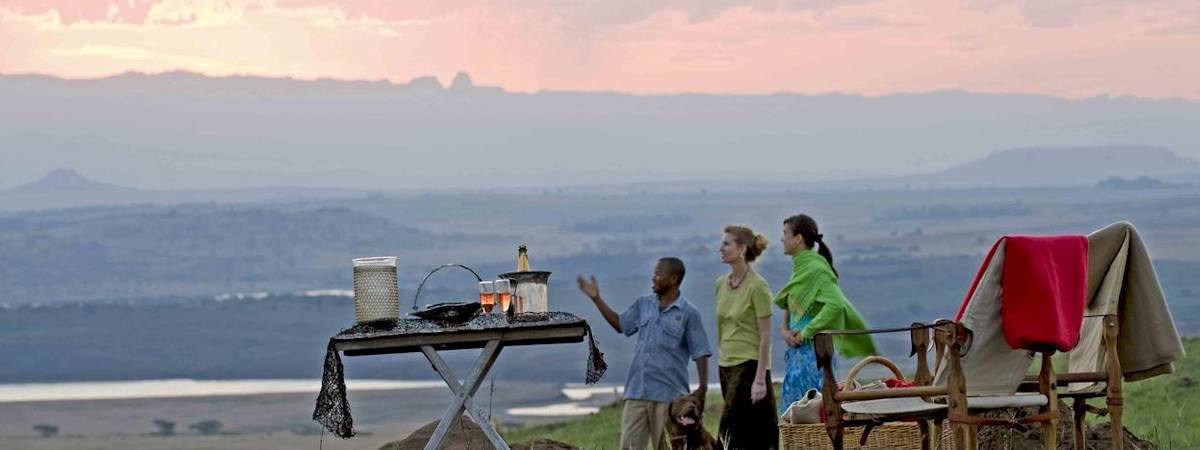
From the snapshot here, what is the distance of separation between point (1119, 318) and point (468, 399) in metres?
3.53

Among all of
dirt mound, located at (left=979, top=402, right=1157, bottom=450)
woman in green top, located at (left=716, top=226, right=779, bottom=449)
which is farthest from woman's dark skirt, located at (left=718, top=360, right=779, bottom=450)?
dirt mound, located at (left=979, top=402, right=1157, bottom=450)

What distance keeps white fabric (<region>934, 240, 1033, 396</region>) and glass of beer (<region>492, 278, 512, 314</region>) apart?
7.99ft

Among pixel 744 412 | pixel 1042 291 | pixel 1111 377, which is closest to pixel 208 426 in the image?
pixel 744 412

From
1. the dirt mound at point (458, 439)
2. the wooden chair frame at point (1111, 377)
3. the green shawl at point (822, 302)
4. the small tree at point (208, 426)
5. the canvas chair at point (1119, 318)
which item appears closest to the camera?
the wooden chair frame at point (1111, 377)

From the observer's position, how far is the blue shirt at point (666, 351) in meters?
12.2

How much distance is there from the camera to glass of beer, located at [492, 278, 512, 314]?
1139 centimetres

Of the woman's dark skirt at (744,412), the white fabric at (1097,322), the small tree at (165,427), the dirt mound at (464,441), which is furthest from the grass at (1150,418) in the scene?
the small tree at (165,427)

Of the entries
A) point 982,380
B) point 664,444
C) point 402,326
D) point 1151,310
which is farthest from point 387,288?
point 1151,310

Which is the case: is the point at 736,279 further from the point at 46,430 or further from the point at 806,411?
the point at 46,430

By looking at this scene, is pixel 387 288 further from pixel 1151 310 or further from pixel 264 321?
pixel 264 321

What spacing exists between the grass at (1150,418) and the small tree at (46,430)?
81.8 ft

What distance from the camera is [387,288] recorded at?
11.2 meters

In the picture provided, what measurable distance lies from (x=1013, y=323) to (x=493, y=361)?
2836mm

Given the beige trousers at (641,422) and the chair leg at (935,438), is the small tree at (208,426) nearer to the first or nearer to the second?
the beige trousers at (641,422)
